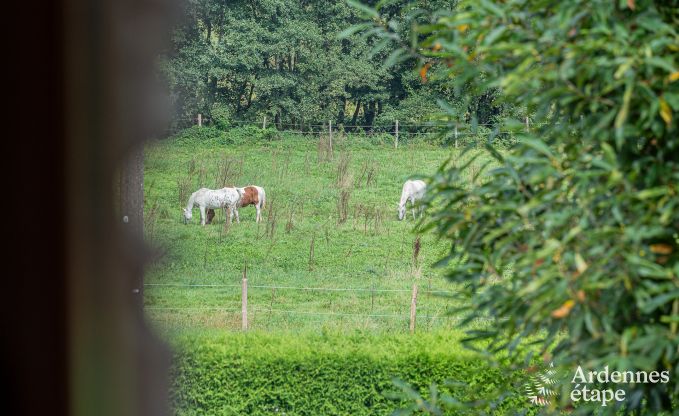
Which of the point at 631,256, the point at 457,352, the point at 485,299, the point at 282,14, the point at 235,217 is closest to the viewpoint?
the point at 631,256

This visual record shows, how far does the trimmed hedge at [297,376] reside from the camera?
375cm

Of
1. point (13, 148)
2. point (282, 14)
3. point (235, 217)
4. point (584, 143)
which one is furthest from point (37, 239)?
point (282, 14)

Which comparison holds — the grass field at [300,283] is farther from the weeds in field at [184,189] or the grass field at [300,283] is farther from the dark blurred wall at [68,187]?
the dark blurred wall at [68,187]

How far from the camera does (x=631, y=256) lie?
807mm

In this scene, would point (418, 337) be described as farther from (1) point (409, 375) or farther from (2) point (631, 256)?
(2) point (631, 256)

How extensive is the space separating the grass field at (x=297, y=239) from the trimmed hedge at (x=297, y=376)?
4.00 ft

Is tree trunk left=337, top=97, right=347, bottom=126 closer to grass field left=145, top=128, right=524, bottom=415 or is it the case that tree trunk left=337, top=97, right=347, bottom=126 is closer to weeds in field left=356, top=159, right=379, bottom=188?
grass field left=145, top=128, right=524, bottom=415

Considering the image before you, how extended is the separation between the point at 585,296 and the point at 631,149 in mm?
206

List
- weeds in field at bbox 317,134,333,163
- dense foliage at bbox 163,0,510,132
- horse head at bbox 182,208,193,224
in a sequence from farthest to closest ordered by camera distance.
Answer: dense foliage at bbox 163,0,510,132 < weeds in field at bbox 317,134,333,163 < horse head at bbox 182,208,193,224

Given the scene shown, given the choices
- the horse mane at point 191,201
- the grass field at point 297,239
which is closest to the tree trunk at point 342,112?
the grass field at point 297,239

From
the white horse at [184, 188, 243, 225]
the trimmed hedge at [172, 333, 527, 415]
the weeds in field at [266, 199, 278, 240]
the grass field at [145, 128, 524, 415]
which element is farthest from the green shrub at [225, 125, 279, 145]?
the trimmed hedge at [172, 333, 527, 415]

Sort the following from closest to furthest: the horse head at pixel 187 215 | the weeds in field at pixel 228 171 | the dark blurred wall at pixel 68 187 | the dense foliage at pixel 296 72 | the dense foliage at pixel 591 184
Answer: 1. the dark blurred wall at pixel 68 187
2. the dense foliage at pixel 591 184
3. the horse head at pixel 187 215
4. the weeds in field at pixel 228 171
5. the dense foliage at pixel 296 72

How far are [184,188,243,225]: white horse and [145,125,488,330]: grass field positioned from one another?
131 mm

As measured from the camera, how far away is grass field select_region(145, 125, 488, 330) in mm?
5746
